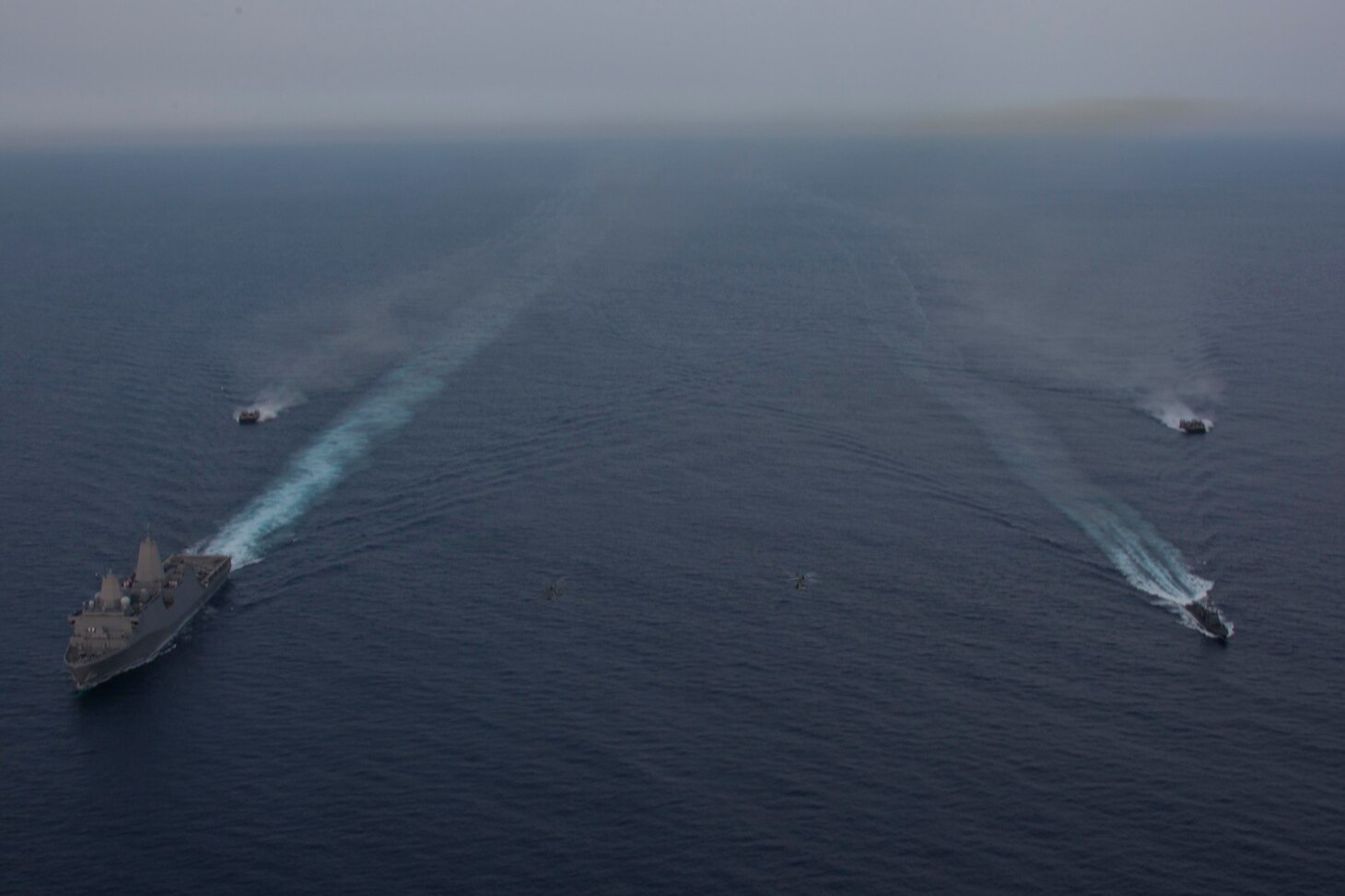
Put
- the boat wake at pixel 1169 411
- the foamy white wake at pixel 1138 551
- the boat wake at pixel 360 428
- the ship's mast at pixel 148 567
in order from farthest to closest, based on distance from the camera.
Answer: the boat wake at pixel 1169 411 < the boat wake at pixel 360 428 < the foamy white wake at pixel 1138 551 < the ship's mast at pixel 148 567

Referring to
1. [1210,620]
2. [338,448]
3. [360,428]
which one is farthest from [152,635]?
[1210,620]

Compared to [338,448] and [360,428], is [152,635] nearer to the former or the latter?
[338,448]

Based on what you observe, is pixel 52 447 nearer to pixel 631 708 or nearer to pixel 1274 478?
pixel 631 708

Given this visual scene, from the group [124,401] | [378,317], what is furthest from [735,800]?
[378,317]

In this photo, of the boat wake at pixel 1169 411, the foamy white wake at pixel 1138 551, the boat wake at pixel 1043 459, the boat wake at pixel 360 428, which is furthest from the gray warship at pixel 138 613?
the boat wake at pixel 1169 411

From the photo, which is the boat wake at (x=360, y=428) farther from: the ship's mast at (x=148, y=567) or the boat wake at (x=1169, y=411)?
the boat wake at (x=1169, y=411)

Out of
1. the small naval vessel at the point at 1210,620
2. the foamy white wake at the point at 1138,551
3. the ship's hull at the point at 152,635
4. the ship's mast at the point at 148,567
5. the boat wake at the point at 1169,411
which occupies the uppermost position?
the boat wake at the point at 1169,411
